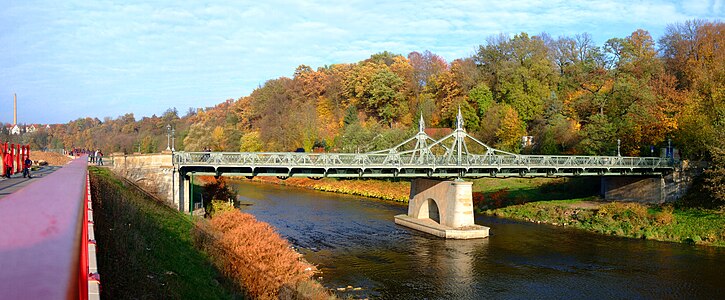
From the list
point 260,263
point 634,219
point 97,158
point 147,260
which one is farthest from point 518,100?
point 147,260

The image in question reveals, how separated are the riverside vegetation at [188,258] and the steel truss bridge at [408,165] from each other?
839cm

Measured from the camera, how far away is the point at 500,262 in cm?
2923

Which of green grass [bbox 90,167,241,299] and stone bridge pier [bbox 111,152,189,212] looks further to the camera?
stone bridge pier [bbox 111,152,189,212]

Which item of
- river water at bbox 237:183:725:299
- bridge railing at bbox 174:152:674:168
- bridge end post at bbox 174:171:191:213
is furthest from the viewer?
bridge railing at bbox 174:152:674:168

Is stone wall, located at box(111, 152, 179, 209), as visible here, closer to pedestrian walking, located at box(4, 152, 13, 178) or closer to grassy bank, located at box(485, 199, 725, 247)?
pedestrian walking, located at box(4, 152, 13, 178)

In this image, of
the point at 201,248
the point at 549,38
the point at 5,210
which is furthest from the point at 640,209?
the point at 549,38

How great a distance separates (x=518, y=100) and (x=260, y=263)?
59001 millimetres

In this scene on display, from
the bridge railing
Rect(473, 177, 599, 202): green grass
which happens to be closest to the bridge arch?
the bridge railing

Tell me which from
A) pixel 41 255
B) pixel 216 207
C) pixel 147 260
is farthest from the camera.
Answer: pixel 216 207

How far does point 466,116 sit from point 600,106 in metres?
19.4

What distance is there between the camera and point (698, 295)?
23141 mm

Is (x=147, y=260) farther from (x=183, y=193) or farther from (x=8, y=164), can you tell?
(x=183, y=193)

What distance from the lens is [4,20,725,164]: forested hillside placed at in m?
52.7

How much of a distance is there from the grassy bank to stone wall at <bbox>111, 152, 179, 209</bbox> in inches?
1087
